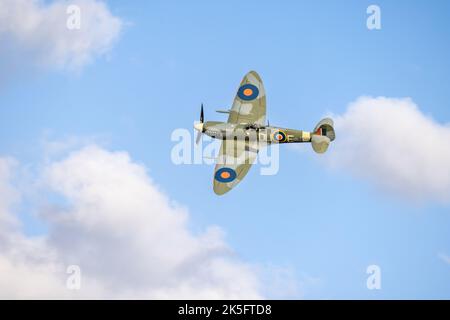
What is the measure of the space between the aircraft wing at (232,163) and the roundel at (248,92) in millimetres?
3994

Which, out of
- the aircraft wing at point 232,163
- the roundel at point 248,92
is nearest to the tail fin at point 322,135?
the aircraft wing at point 232,163

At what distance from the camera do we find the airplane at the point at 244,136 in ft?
127

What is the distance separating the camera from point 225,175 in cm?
3828

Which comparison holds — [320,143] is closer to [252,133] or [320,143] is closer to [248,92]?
[252,133]

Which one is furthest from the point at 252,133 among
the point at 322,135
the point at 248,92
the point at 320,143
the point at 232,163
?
the point at 322,135

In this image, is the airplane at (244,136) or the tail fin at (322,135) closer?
the airplane at (244,136)

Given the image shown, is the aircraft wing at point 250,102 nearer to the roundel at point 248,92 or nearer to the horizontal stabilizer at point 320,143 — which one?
the roundel at point 248,92

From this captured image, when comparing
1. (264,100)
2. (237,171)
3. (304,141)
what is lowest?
(237,171)

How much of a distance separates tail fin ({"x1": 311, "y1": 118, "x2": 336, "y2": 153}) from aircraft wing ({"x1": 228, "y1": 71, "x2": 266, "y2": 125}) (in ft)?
12.6

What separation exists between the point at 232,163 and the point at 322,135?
671cm

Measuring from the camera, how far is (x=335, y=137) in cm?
4053
